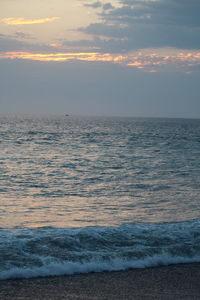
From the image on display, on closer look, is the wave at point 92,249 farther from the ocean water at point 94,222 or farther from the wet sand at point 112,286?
the wet sand at point 112,286

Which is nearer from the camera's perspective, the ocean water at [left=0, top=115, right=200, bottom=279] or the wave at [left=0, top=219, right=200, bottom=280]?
the wave at [left=0, top=219, right=200, bottom=280]

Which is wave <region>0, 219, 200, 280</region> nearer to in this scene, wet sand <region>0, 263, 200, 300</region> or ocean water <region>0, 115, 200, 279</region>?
ocean water <region>0, 115, 200, 279</region>

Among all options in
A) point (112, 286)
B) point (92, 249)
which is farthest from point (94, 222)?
point (112, 286)

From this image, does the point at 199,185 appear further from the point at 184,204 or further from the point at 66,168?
the point at 66,168

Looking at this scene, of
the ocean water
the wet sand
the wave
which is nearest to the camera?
the wet sand

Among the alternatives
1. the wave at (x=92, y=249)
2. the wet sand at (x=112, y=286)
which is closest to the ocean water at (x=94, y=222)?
the wave at (x=92, y=249)

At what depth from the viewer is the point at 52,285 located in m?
5.77

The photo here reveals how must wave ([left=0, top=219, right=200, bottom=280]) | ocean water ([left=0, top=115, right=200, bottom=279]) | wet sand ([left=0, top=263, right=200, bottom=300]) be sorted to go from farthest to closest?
1. ocean water ([left=0, top=115, right=200, bottom=279])
2. wave ([left=0, top=219, right=200, bottom=280])
3. wet sand ([left=0, top=263, right=200, bottom=300])

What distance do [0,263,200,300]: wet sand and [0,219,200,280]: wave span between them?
0.92 feet

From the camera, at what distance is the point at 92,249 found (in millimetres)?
7383

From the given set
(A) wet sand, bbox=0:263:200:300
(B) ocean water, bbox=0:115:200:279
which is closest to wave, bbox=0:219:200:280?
(B) ocean water, bbox=0:115:200:279

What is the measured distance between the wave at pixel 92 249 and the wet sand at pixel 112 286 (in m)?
0.28

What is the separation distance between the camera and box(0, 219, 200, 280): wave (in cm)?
647

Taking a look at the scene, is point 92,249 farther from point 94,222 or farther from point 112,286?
point 94,222
